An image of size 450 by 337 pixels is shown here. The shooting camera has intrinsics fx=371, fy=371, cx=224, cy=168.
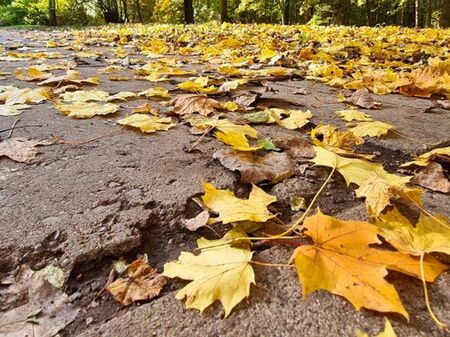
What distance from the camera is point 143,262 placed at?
0.79 m

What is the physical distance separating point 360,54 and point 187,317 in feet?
13.5

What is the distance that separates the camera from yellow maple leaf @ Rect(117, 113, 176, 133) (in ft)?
5.00

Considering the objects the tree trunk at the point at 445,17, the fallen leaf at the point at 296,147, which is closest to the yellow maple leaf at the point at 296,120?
the fallen leaf at the point at 296,147

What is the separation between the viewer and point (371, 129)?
1505mm

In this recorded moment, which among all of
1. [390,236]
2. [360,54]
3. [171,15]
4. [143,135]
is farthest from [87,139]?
[171,15]

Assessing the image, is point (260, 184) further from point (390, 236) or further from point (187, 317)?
point (187, 317)

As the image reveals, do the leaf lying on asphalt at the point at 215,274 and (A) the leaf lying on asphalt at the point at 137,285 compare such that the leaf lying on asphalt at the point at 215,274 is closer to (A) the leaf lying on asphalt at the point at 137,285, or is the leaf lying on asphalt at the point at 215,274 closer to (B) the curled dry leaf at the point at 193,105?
(A) the leaf lying on asphalt at the point at 137,285

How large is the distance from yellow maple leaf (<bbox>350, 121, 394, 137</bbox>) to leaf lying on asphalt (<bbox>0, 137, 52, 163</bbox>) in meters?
1.19

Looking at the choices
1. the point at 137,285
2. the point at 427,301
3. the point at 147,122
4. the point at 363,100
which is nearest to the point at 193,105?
the point at 147,122

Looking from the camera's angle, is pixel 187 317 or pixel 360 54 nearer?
pixel 187 317

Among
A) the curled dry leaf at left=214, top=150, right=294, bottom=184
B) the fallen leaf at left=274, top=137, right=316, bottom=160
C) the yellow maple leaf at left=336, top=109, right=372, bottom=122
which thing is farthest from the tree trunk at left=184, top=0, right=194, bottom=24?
the curled dry leaf at left=214, top=150, right=294, bottom=184

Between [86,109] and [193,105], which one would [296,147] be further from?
[86,109]

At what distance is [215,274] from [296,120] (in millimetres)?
1053

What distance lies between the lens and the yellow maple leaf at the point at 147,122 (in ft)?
5.00
